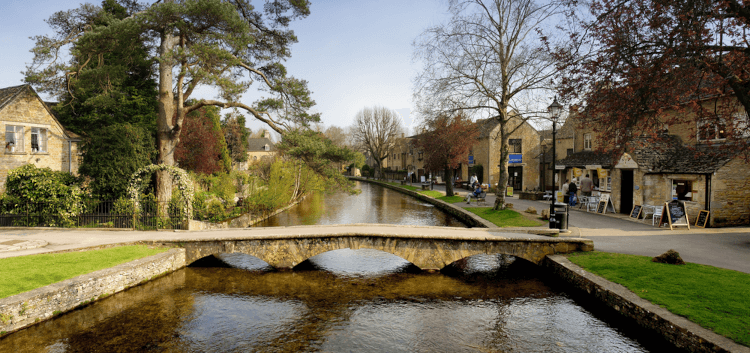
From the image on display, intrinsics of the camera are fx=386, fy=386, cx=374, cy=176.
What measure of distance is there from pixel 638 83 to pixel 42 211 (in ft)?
65.6

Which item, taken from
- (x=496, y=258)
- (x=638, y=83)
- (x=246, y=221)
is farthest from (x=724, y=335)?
(x=246, y=221)

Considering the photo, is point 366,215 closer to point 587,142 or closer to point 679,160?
point 587,142

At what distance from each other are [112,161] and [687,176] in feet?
79.8

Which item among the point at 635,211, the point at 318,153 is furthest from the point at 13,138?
the point at 635,211

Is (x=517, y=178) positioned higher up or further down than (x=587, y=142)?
further down

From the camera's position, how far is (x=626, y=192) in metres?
20.2

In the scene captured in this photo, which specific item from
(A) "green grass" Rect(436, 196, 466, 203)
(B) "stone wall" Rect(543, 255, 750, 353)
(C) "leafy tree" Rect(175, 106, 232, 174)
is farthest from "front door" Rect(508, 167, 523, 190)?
(B) "stone wall" Rect(543, 255, 750, 353)

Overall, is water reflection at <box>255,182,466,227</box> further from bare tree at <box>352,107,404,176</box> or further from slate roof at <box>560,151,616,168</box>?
bare tree at <box>352,107,404,176</box>

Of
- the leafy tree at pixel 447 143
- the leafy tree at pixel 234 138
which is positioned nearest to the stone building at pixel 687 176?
the leafy tree at pixel 447 143

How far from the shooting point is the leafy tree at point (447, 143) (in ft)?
100

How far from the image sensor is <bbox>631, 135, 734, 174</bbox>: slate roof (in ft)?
51.0

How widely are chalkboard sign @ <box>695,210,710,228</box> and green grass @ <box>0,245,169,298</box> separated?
2028 centimetres

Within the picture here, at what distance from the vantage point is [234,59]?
15086 mm

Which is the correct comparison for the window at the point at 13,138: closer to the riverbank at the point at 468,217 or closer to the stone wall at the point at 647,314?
the riverbank at the point at 468,217
